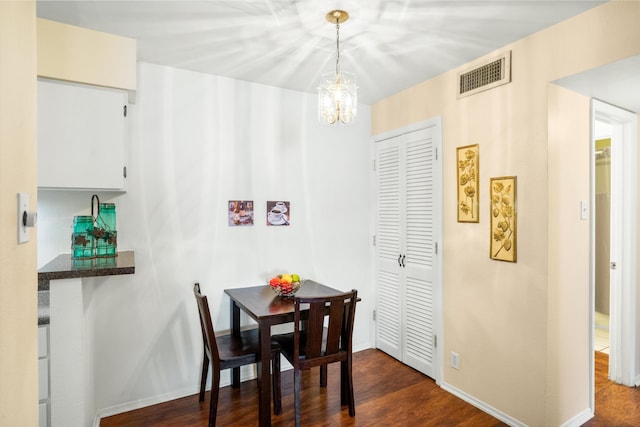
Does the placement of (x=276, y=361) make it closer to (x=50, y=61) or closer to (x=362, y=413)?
(x=362, y=413)

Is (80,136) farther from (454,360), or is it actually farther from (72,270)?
(454,360)

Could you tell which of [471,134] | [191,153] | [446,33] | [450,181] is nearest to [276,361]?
[191,153]

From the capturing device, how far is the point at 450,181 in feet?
9.31

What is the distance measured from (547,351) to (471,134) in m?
1.52

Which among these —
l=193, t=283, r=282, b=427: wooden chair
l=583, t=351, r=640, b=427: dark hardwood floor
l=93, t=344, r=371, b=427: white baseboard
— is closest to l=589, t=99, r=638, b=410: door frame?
l=583, t=351, r=640, b=427: dark hardwood floor

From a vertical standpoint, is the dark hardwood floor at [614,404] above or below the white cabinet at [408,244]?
below

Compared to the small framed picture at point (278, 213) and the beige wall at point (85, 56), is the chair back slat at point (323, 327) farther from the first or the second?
the beige wall at point (85, 56)

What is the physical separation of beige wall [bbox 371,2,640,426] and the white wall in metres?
1.36

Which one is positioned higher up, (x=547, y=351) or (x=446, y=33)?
(x=446, y=33)

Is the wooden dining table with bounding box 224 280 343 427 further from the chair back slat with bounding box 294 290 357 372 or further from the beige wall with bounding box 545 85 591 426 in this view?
the beige wall with bounding box 545 85 591 426

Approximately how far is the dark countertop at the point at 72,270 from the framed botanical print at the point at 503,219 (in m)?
2.26

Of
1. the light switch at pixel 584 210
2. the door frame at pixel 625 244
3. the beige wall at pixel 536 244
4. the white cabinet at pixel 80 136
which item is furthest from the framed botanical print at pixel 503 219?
the white cabinet at pixel 80 136

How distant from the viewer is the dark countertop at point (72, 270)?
174cm

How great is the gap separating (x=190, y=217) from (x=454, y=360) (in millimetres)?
2331
